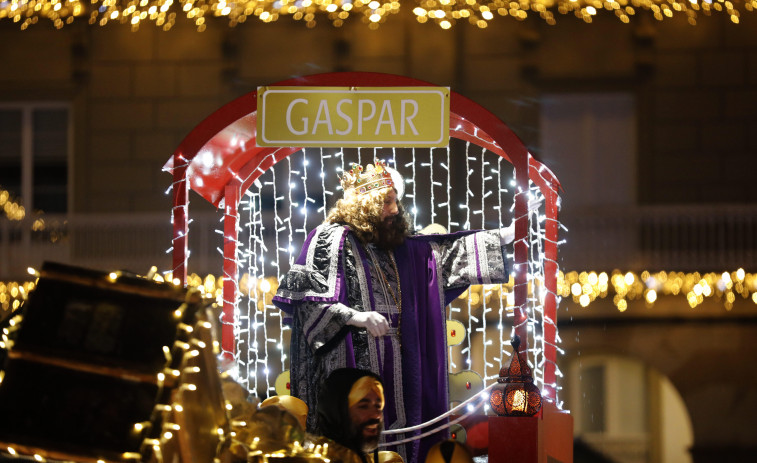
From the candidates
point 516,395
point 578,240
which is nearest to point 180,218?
point 516,395

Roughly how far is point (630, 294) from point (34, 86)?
6.59 metres

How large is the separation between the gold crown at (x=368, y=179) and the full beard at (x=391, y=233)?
6.8 inches

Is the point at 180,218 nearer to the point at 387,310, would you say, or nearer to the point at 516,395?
the point at 387,310

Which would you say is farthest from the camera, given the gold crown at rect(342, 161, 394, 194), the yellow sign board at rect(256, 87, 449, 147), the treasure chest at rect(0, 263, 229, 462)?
the gold crown at rect(342, 161, 394, 194)

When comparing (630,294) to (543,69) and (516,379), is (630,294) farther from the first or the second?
(516,379)

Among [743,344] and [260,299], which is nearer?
[260,299]

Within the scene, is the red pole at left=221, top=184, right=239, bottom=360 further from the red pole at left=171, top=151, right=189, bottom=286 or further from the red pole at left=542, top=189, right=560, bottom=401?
the red pole at left=542, top=189, right=560, bottom=401

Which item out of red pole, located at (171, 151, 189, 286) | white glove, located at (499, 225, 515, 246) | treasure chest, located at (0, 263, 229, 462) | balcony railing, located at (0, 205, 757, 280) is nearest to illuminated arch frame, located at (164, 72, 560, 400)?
red pole, located at (171, 151, 189, 286)

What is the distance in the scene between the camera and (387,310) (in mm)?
4891

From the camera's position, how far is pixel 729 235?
34.5ft

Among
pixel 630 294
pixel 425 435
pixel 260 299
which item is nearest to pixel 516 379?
pixel 425 435

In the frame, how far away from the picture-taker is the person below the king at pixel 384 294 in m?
4.78

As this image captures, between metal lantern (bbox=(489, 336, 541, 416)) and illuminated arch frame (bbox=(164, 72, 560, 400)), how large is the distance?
268mm

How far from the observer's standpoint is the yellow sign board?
492 centimetres
